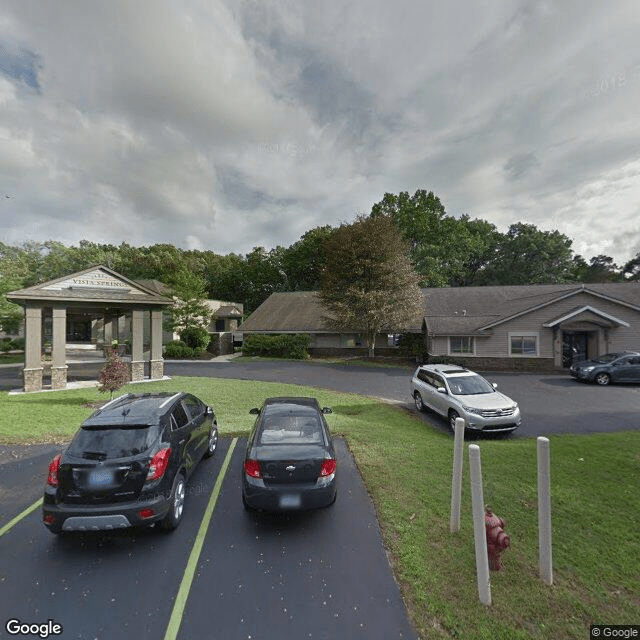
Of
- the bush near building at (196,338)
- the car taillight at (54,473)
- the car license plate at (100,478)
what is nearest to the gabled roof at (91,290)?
the bush near building at (196,338)

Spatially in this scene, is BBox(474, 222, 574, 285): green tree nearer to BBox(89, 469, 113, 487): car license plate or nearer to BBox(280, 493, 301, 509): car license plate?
BBox(280, 493, 301, 509): car license plate

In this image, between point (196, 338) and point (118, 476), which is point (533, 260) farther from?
point (118, 476)

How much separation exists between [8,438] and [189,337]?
22.3m

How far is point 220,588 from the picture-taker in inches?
148

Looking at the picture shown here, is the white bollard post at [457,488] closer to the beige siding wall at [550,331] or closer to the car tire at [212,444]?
the car tire at [212,444]

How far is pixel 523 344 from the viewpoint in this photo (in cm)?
2181

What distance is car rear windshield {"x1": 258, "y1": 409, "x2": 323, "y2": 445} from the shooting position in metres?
5.24

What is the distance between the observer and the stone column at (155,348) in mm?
17844

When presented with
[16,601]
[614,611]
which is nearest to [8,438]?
[16,601]

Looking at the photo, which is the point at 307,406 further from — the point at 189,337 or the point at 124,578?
the point at 189,337

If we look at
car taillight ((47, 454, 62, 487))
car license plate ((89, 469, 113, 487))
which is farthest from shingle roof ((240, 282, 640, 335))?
car taillight ((47, 454, 62, 487))

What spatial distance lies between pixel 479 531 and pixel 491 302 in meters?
27.3

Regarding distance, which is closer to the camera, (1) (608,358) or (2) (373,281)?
(1) (608,358)

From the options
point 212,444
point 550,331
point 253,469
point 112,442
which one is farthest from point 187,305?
point 550,331
